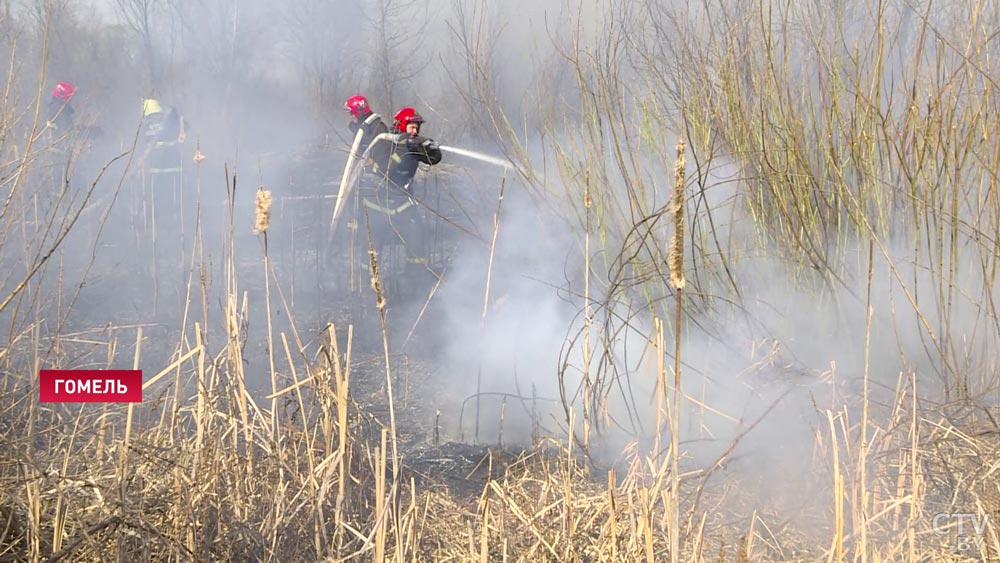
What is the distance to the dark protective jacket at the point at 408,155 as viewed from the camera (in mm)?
7000

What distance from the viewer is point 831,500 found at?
305 cm

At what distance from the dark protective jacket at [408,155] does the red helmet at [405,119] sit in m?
0.14

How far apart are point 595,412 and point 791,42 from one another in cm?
207

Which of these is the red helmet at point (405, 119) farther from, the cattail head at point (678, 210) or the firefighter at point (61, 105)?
the cattail head at point (678, 210)

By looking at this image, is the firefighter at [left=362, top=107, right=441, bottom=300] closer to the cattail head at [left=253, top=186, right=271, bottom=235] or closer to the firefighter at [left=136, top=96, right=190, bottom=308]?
the firefighter at [left=136, top=96, right=190, bottom=308]

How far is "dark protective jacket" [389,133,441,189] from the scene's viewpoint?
7000 mm

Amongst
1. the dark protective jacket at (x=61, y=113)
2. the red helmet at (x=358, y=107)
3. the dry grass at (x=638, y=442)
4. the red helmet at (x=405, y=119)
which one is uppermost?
the dark protective jacket at (x=61, y=113)

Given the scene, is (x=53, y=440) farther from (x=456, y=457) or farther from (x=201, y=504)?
(x=456, y=457)

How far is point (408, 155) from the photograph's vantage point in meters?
7.12

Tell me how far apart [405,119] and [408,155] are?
1.09 ft

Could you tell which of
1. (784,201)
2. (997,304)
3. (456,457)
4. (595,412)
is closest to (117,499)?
(456,457)

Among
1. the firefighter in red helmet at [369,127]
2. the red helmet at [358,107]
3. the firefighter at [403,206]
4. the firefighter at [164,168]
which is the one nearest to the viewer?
the firefighter at [403,206]

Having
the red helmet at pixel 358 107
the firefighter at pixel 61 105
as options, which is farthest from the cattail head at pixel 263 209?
the firefighter at pixel 61 105

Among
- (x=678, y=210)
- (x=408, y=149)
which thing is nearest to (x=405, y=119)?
(x=408, y=149)
